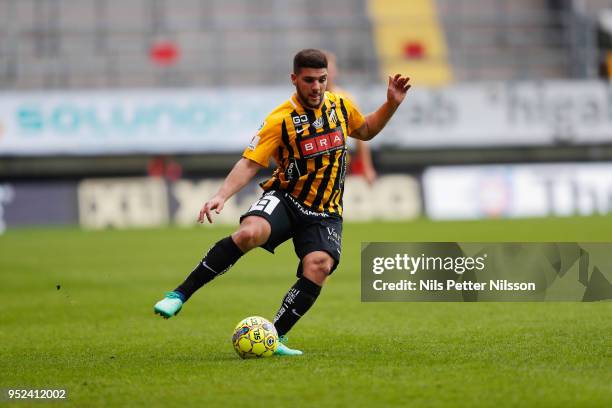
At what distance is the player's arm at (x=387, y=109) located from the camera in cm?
720

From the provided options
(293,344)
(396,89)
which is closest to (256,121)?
(293,344)

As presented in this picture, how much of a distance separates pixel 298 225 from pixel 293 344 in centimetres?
101

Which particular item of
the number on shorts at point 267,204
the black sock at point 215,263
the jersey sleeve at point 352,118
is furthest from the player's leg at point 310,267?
the jersey sleeve at point 352,118

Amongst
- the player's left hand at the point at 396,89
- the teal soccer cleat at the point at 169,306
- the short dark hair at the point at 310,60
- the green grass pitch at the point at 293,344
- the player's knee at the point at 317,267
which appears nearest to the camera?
the green grass pitch at the point at 293,344

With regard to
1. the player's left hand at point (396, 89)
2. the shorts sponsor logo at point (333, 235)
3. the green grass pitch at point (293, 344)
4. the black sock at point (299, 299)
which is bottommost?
the green grass pitch at point (293, 344)

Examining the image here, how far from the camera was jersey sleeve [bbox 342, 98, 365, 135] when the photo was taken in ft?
24.1

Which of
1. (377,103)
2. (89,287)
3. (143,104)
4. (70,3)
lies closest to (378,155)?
(377,103)

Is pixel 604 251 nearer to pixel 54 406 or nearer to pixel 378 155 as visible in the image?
pixel 54 406

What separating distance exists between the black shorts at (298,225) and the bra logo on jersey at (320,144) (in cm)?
32

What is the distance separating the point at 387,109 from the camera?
287 inches

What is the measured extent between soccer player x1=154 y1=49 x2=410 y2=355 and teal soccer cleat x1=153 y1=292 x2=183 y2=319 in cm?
4

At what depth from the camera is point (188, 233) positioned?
73.3 ft

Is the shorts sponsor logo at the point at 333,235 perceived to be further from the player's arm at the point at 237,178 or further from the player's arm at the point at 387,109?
the player's arm at the point at 387,109

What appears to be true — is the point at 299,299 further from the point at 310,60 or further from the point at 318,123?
the point at 310,60
